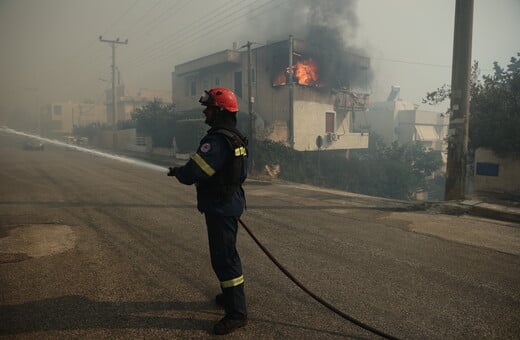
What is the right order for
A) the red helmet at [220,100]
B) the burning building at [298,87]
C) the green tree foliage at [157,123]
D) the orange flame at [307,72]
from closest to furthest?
the red helmet at [220,100]
the burning building at [298,87]
the orange flame at [307,72]
the green tree foliage at [157,123]

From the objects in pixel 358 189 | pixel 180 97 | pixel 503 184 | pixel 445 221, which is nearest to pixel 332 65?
pixel 358 189

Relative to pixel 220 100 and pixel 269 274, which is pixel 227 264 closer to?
pixel 269 274

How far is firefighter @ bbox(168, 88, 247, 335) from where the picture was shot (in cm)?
293

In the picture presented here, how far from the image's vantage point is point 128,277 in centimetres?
409

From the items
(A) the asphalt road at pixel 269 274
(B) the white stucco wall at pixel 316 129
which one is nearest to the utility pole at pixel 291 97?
(B) the white stucco wall at pixel 316 129

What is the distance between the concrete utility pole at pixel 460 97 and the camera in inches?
345

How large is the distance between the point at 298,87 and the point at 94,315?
83.5ft

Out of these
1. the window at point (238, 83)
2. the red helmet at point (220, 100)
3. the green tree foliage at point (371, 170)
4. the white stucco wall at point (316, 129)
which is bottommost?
the green tree foliage at point (371, 170)

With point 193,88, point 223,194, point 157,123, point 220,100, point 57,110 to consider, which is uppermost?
point 57,110

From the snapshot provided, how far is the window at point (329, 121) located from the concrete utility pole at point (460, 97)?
21.1 m

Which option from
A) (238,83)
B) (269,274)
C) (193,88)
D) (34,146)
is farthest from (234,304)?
(193,88)

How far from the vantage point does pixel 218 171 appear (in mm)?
3055

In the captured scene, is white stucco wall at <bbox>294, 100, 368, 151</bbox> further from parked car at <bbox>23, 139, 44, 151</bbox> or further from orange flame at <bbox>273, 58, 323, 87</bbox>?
parked car at <bbox>23, 139, 44, 151</bbox>

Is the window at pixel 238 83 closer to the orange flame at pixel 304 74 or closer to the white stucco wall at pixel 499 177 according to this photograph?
the orange flame at pixel 304 74
